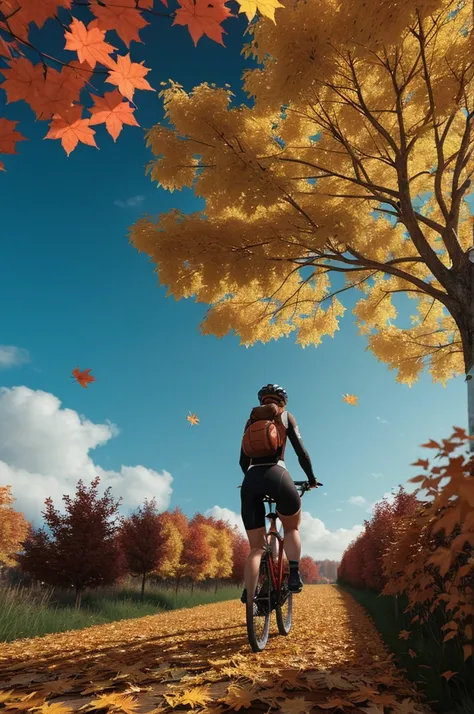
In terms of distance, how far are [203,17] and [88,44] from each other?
1.70 ft

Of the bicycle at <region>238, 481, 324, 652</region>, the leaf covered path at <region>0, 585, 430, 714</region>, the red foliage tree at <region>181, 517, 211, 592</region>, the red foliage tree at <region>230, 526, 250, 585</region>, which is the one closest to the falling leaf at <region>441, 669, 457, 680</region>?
the leaf covered path at <region>0, 585, 430, 714</region>

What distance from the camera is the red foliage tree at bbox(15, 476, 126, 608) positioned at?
11164mm

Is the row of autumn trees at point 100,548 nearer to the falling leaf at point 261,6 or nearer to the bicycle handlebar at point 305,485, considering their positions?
the bicycle handlebar at point 305,485

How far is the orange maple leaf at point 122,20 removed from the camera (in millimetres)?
2033

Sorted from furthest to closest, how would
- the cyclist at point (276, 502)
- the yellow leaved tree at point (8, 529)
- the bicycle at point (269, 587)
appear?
the yellow leaved tree at point (8, 529) < the cyclist at point (276, 502) < the bicycle at point (269, 587)

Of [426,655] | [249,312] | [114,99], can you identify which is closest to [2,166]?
[114,99]

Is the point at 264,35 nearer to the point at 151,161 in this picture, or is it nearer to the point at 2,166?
the point at 151,161

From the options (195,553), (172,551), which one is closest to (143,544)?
(172,551)

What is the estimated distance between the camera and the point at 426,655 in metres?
Result: 2.81

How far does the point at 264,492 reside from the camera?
12.5 ft

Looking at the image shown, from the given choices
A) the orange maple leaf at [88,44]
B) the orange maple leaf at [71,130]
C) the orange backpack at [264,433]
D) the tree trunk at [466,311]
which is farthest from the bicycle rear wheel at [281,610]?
the orange maple leaf at [88,44]

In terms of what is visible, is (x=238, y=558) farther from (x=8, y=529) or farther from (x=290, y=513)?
(x=290, y=513)

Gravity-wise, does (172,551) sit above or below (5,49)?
below

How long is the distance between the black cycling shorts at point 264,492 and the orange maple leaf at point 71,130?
268 cm
